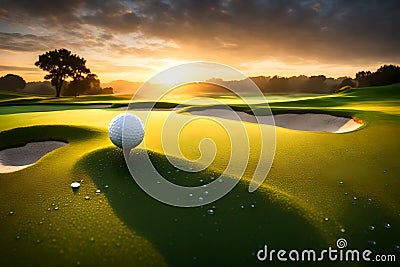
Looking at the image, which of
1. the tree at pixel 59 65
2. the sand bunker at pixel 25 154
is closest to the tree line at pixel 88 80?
the tree at pixel 59 65

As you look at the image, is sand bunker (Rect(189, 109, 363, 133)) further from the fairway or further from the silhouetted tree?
the silhouetted tree

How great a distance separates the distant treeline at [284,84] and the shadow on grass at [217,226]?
70.1m

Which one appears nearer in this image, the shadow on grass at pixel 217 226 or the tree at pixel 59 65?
the shadow on grass at pixel 217 226

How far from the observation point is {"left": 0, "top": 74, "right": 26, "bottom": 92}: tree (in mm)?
91906

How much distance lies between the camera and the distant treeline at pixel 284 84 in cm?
6338

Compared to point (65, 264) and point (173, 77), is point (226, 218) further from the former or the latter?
point (173, 77)

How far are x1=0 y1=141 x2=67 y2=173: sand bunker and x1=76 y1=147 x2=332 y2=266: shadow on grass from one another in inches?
151

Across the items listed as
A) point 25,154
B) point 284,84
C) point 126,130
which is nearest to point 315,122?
point 126,130

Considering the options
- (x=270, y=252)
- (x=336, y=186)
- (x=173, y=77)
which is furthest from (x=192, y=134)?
(x=270, y=252)

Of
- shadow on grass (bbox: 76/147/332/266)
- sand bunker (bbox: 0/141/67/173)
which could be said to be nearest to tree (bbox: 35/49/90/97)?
sand bunker (bbox: 0/141/67/173)

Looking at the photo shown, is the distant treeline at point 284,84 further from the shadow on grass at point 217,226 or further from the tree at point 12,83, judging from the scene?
the shadow on grass at point 217,226

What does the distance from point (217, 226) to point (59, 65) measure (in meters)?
64.4

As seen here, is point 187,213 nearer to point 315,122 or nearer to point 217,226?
point 217,226

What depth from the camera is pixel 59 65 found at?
181 ft
